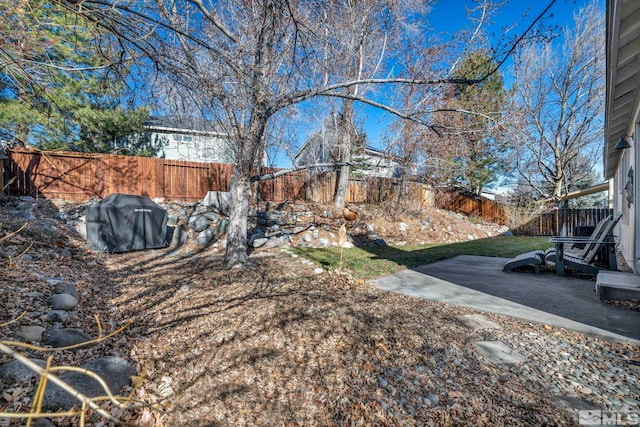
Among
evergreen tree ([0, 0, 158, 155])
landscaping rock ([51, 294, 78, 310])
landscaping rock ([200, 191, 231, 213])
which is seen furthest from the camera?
landscaping rock ([200, 191, 231, 213])

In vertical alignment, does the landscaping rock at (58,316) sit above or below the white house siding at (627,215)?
below

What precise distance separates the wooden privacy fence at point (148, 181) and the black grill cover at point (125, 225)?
5.47ft

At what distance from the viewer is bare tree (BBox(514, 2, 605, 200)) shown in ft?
47.1

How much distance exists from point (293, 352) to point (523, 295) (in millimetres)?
3519

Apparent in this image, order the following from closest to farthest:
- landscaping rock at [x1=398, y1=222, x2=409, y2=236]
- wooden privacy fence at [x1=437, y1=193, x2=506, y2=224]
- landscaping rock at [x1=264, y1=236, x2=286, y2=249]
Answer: landscaping rock at [x1=264, y1=236, x2=286, y2=249], landscaping rock at [x1=398, y1=222, x2=409, y2=236], wooden privacy fence at [x1=437, y1=193, x2=506, y2=224]

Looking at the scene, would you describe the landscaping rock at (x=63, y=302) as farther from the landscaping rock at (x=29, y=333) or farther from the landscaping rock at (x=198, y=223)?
the landscaping rock at (x=198, y=223)

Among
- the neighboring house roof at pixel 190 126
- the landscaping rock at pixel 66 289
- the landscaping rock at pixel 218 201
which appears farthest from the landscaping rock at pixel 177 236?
the landscaping rock at pixel 66 289

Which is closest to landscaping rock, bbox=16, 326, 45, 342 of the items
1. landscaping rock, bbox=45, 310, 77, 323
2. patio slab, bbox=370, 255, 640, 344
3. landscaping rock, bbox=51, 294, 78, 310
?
landscaping rock, bbox=45, 310, 77, 323

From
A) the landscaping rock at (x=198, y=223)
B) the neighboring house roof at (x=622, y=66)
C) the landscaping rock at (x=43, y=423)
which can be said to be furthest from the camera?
the landscaping rock at (x=198, y=223)

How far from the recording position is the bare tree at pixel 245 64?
12.2 feet

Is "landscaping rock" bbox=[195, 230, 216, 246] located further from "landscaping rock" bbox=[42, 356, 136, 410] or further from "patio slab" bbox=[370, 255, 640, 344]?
"landscaping rock" bbox=[42, 356, 136, 410]

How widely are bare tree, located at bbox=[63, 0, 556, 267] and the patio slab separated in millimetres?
2634

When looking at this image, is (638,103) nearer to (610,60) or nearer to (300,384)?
(610,60)

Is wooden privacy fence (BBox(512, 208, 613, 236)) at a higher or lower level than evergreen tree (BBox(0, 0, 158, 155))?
lower
